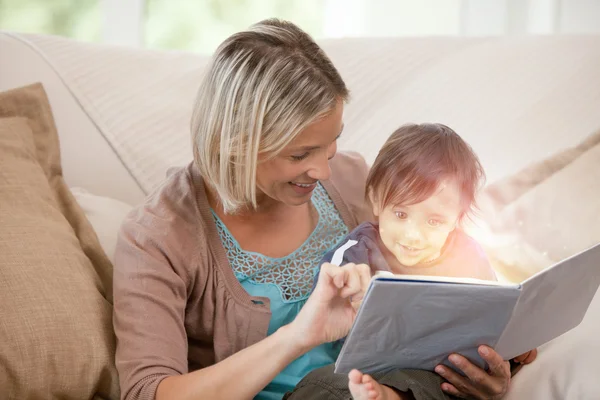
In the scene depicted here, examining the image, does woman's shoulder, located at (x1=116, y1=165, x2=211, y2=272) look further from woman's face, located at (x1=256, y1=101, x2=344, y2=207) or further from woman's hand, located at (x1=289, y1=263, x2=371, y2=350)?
woman's hand, located at (x1=289, y1=263, x2=371, y2=350)

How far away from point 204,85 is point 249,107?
12cm

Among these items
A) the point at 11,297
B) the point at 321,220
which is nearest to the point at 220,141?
the point at 321,220

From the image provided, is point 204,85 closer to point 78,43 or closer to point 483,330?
point 483,330

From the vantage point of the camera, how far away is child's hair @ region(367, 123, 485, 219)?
1.33 meters

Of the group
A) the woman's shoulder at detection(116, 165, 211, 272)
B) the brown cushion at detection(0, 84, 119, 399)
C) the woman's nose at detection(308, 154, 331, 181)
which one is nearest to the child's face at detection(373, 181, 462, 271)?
the woman's nose at detection(308, 154, 331, 181)

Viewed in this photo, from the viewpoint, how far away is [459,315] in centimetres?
110

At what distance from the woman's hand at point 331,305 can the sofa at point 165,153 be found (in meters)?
0.32

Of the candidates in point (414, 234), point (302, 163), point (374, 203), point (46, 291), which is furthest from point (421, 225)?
point (46, 291)

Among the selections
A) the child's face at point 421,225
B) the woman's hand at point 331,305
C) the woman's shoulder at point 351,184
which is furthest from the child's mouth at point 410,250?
the woman's shoulder at point 351,184

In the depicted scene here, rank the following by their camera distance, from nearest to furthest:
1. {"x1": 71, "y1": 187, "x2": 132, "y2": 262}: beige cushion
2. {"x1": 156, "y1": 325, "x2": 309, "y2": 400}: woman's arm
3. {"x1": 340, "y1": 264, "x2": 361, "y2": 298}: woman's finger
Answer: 1. {"x1": 340, "y1": 264, "x2": 361, "y2": 298}: woman's finger
2. {"x1": 156, "y1": 325, "x2": 309, "y2": 400}: woman's arm
3. {"x1": 71, "y1": 187, "x2": 132, "y2": 262}: beige cushion

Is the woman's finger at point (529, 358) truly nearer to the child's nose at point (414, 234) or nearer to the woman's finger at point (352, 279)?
the child's nose at point (414, 234)

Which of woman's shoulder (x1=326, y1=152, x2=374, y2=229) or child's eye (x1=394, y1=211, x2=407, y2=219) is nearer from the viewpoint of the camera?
child's eye (x1=394, y1=211, x2=407, y2=219)

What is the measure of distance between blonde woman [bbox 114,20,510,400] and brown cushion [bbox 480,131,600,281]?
33 centimetres

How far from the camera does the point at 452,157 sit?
135cm
